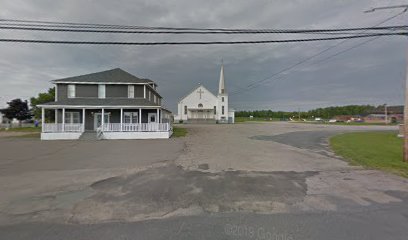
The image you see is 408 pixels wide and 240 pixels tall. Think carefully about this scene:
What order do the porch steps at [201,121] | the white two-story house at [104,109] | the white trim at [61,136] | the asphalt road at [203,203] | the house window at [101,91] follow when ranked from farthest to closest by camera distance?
the porch steps at [201,121], the house window at [101,91], the white two-story house at [104,109], the white trim at [61,136], the asphalt road at [203,203]

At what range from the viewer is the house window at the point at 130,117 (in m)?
24.0

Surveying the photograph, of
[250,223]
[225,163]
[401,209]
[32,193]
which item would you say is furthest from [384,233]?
[32,193]

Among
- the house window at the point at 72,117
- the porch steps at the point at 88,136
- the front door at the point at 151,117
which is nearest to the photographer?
the porch steps at the point at 88,136

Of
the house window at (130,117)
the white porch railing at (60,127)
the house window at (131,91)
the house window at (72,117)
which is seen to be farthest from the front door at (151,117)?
the house window at (72,117)

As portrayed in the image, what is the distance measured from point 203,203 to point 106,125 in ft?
61.7

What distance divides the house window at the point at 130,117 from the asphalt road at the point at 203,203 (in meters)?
15.7

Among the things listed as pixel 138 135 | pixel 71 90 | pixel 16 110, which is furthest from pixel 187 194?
pixel 16 110

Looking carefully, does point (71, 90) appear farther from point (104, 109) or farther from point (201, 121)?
point (201, 121)

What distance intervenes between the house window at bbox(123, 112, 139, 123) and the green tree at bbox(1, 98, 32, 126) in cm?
3655

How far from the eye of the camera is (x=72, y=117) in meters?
23.3

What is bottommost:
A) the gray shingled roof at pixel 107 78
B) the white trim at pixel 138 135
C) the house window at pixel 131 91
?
the white trim at pixel 138 135

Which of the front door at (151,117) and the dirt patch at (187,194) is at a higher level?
the front door at (151,117)

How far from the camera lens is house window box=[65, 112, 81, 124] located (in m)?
23.3

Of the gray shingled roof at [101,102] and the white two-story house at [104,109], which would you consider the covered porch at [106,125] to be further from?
the gray shingled roof at [101,102]
